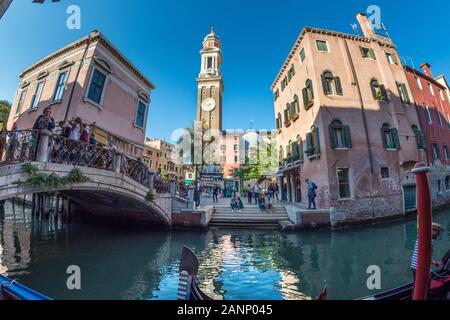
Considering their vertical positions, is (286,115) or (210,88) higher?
(210,88)

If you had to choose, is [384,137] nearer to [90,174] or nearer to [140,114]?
[90,174]

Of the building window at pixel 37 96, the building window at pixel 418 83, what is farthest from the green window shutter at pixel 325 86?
the building window at pixel 37 96

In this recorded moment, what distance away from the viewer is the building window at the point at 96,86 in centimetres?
1016

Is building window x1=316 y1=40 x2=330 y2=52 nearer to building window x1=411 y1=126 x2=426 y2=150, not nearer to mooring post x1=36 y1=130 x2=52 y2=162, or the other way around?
building window x1=411 y1=126 x2=426 y2=150

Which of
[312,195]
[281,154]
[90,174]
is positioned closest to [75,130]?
[90,174]

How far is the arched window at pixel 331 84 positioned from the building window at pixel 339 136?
6.26ft

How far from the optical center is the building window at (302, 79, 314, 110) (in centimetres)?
1277

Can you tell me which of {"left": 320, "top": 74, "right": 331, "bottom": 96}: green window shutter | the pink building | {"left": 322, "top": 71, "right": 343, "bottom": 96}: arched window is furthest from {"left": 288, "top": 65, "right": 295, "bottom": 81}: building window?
the pink building

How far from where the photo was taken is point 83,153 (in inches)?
252

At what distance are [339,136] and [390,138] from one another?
11.4 ft

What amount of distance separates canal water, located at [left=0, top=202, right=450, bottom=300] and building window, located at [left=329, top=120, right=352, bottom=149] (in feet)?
14.8

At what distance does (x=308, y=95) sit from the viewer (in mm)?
13008
